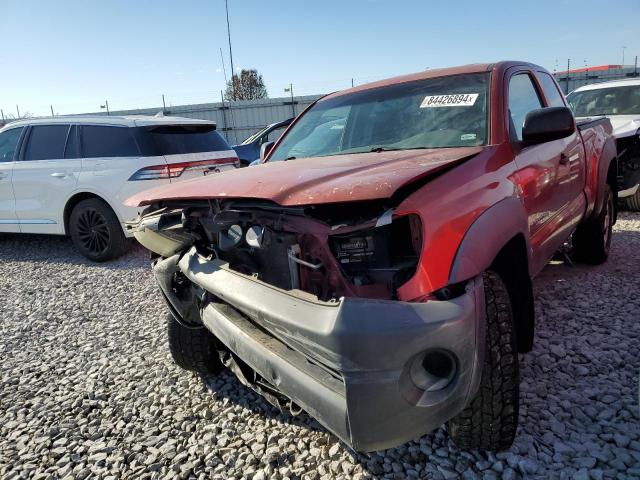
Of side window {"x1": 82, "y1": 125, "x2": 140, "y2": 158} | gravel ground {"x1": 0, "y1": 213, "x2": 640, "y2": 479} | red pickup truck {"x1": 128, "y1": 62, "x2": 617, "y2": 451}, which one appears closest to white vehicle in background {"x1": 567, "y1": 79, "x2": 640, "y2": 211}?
gravel ground {"x1": 0, "y1": 213, "x2": 640, "y2": 479}

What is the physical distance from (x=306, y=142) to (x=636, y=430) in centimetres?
246

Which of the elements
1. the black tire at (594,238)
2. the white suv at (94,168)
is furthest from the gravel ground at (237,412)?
the white suv at (94,168)

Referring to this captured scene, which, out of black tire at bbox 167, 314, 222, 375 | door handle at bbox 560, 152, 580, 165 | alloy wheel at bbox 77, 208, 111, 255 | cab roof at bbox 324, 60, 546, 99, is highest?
cab roof at bbox 324, 60, 546, 99

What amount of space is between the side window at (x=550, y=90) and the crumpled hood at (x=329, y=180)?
1.58 metres

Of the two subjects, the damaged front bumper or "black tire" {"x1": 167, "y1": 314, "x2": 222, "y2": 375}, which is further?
"black tire" {"x1": 167, "y1": 314, "x2": 222, "y2": 375}

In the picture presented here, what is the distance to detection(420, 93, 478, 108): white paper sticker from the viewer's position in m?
2.72

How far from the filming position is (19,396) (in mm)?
2912

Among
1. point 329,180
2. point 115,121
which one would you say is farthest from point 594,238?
point 115,121

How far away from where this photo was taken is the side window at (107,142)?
5754mm

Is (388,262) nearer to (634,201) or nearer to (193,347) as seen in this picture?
(193,347)

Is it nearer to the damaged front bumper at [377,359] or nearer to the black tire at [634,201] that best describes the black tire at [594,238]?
the black tire at [634,201]

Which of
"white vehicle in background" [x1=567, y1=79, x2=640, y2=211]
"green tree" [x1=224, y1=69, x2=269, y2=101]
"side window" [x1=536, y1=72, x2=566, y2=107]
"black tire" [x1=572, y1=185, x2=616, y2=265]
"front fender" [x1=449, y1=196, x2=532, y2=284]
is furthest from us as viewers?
"green tree" [x1=224, y1=69, x2=269, y2=101]

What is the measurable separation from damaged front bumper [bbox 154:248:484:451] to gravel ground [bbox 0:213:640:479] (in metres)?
0.56

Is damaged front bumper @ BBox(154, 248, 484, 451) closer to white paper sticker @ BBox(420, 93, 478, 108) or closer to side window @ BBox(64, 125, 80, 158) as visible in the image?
white paper sticker @ BBox(420, 93, 478, 108)
